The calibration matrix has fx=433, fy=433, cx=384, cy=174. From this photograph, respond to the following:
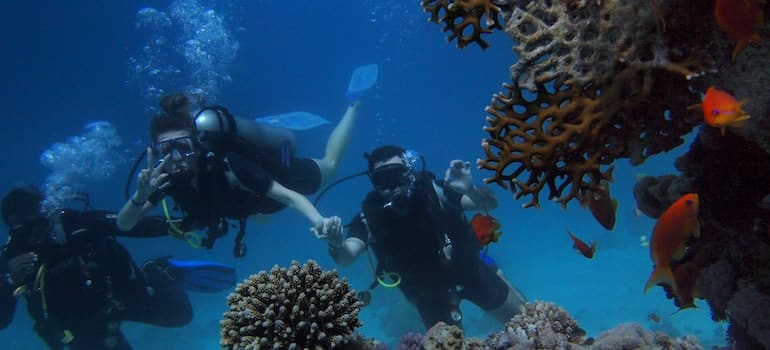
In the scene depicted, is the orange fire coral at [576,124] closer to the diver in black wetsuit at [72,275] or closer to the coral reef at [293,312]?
the coral reef at [293,312]

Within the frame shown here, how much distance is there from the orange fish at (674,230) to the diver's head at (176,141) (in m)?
6.69

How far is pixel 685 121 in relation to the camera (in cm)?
286

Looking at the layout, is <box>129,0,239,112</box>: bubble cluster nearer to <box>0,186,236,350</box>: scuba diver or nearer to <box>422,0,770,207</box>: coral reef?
<box>0,186,236,350</box>: scuba diver

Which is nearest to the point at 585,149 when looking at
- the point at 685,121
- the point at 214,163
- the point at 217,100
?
the point at 685,121

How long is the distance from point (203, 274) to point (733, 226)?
381 inches

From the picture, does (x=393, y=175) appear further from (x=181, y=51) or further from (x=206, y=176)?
(x=181, y=51)

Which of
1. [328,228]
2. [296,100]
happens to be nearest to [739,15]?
[328,228]

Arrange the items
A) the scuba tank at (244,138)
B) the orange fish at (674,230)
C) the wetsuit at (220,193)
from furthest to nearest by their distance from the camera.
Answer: the scuba tank at (244,138)
the wetsuit at (220,193)
the orange fish at (674,230)

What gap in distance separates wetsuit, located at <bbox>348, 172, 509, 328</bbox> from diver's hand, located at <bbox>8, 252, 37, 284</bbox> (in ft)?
19.5

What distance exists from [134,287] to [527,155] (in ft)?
31.4

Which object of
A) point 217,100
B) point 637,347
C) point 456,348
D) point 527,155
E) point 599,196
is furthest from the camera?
point 217,100

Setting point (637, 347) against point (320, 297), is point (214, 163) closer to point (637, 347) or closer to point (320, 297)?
point (320, 297)

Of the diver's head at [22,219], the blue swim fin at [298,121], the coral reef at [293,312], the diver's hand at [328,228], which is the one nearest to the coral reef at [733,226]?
the coral reef at [293,312]

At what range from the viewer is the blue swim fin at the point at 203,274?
9508 mm
